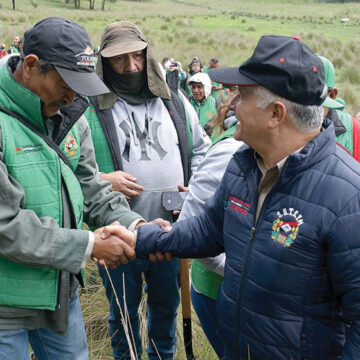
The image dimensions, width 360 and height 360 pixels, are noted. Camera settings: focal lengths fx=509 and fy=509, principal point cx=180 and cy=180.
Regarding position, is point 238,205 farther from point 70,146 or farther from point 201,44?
point 201,44

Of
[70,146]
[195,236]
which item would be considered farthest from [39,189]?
[195,236]

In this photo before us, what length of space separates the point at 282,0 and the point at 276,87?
9285 cm

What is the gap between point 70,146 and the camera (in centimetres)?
283

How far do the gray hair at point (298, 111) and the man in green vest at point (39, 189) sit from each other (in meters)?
0.88

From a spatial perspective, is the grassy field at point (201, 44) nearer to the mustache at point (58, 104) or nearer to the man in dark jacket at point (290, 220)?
the man in dark jacket at point (290, 220)

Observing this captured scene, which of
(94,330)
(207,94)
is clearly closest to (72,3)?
(207,94)

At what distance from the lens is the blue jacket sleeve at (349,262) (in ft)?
6.43

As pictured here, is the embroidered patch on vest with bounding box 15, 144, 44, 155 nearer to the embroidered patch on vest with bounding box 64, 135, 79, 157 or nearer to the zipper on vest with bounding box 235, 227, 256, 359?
the embroidered patch on vest with bounding box 64, 135, 79, 157

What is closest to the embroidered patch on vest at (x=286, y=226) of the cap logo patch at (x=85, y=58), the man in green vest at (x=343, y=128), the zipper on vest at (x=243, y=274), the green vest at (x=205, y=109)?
the zipper on vest at (x=243, y=274)

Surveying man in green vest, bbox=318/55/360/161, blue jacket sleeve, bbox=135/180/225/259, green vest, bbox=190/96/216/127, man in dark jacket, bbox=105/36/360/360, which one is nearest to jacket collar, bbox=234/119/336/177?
man in dark jacket, bbox=105/36/360/360

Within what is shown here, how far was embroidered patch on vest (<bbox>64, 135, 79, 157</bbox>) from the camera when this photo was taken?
280cm

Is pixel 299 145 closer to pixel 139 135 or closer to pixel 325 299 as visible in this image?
pixel 325 299

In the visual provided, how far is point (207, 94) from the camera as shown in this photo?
1017cm

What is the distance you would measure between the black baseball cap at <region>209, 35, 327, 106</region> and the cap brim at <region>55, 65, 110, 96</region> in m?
0.75
